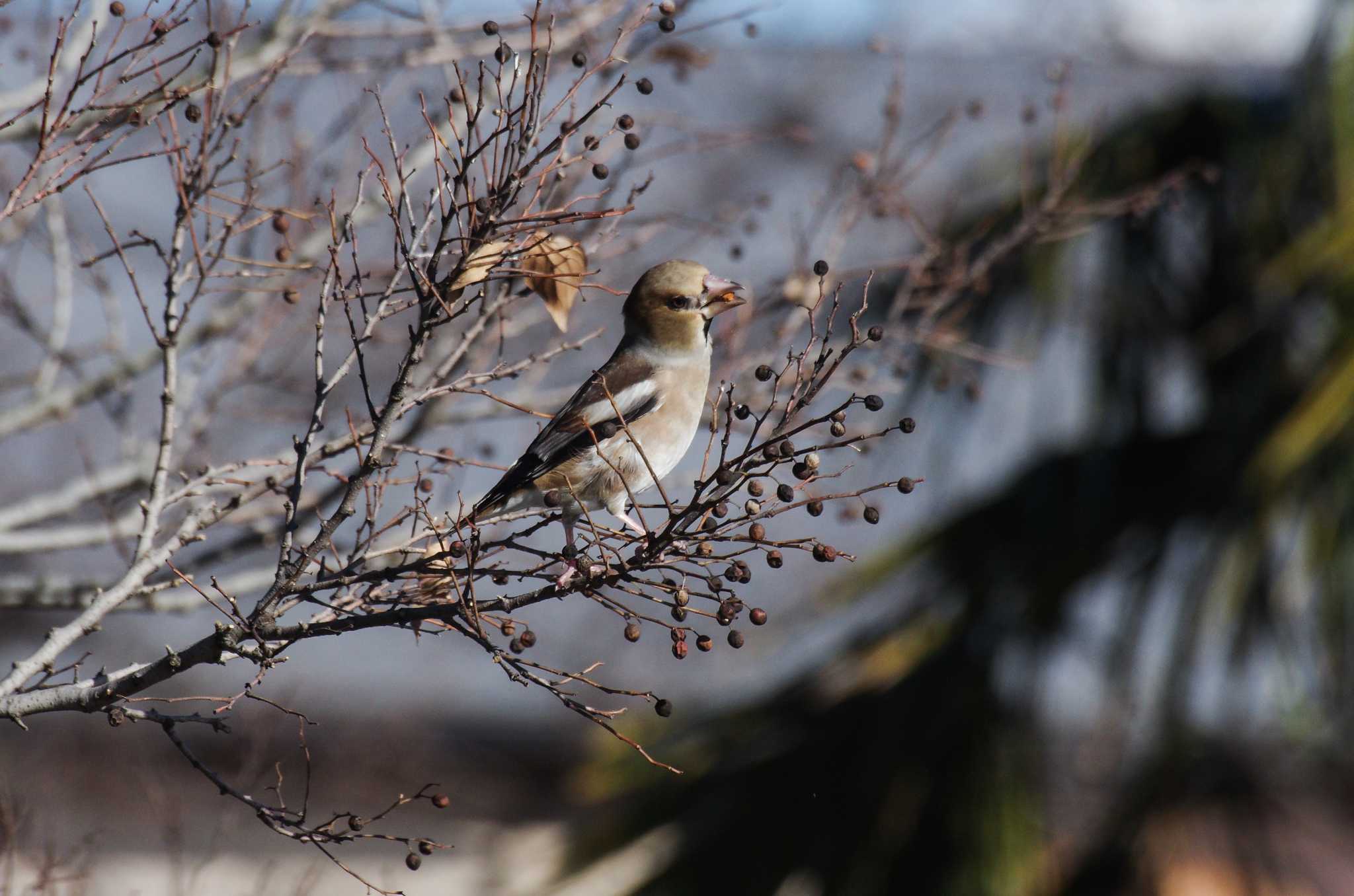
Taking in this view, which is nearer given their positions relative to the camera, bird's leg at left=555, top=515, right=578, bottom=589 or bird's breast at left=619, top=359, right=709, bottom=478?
bird's leg at left=555, top=515, right=578, bottom=589

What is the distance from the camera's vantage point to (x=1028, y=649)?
4.86m

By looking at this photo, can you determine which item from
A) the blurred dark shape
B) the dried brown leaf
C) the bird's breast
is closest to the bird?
the bird's breast

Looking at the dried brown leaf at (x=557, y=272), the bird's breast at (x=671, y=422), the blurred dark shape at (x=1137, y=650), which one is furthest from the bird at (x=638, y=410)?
the blurred dark shape at (x=1137, y=650)

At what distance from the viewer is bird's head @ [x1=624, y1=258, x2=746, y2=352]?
385 cm

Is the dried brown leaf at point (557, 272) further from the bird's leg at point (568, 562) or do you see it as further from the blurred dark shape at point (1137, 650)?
the blurred dark shape at point (1137, 650)

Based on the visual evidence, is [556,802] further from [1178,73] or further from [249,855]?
[1178,73]

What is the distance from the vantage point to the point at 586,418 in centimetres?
343

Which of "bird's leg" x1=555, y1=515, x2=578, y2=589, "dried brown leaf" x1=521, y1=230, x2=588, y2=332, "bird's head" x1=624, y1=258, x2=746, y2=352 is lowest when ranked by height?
"bird's leg" x1=555, y1=515, x2=578, y2=589

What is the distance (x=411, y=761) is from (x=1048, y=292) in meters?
7.74

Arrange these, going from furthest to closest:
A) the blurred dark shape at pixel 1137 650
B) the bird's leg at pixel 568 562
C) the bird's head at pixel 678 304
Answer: the blurred dark shape at pixel 1137 650 < the bird's head at pixel 678 304 < the bird's leg at pixel 568 562

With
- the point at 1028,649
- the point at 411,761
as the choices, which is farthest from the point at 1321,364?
the point at 411,761

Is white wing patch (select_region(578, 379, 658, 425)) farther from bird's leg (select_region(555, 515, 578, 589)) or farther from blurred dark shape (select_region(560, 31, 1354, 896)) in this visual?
blurred dark shape (select_region(560, 31, 1354, 896))

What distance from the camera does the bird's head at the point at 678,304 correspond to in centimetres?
385

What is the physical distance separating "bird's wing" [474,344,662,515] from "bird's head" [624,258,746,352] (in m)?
0.11
